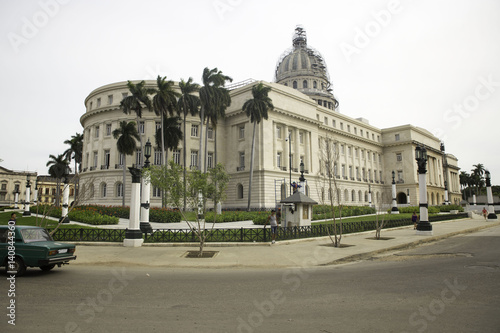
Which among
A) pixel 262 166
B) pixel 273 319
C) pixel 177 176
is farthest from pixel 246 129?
pixel 273 319

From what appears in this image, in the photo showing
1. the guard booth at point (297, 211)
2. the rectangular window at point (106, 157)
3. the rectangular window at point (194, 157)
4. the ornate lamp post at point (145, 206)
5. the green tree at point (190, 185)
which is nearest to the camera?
the green tree at point (190, 185)

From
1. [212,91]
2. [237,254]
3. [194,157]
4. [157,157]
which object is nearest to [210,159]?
[194,157]

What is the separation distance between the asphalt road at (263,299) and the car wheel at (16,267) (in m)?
0.23

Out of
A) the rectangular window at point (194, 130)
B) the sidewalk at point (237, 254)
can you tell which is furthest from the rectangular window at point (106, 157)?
the sidewalk at point (237, 254)

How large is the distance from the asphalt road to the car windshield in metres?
1.02

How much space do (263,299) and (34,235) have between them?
755 centimetres

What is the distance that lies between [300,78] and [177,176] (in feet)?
245

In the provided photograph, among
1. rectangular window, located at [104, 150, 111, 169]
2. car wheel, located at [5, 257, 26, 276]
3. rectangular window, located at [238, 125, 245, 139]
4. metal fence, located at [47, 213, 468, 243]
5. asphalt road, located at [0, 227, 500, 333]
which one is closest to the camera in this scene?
asphalt road, located at [0, 227, 500, 333]

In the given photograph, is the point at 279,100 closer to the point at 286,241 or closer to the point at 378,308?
the point at 286,241

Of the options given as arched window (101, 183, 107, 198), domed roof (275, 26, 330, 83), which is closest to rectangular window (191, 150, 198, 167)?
arched window (101, 183, 107, 198)

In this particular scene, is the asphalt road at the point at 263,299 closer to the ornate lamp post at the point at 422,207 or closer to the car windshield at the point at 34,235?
the car windshield at the point at 34,235

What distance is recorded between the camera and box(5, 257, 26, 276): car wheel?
9156 millimetres

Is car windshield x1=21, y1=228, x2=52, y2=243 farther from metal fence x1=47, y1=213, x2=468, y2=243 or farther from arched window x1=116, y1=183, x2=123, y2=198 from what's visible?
arched window x1=116, y1=183, x2=123, y2=198

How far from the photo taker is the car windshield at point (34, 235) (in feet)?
31.7
